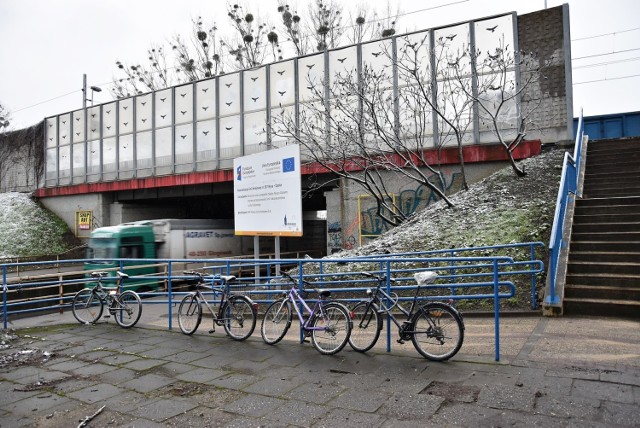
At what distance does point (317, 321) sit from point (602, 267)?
5.02m

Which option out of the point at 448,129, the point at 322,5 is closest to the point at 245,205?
the point at 448,129

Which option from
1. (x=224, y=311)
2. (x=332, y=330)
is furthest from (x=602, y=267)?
(x=224, y=311)

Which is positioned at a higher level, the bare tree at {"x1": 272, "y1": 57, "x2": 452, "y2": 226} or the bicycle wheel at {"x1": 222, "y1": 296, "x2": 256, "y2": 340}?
the bare tree at {"x1": 272, "y1": 57, "x2": 452, "y2": 226}

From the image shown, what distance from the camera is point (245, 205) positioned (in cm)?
1366

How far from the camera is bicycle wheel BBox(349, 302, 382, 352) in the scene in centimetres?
554

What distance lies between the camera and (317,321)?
5.84 meters

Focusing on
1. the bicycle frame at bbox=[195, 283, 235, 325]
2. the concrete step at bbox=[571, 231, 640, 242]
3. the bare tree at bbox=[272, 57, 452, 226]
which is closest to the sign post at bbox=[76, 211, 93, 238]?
the bare tree at bbox=[272, 57, 452, 226]

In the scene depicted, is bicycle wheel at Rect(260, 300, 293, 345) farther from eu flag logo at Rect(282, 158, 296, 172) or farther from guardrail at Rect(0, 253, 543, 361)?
eu flag logo at Rect(282, 158, 296, 172)

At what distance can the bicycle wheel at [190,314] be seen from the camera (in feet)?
23.8

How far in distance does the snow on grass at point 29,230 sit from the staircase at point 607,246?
85.2 feet

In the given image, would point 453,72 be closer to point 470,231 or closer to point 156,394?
point 470,231

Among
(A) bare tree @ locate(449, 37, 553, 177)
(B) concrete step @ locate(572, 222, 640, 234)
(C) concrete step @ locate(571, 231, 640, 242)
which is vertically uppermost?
(A) bare tree @ locate(449, 37, 553, 177)

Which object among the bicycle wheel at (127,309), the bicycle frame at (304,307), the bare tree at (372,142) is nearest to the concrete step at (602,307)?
the bicycle frame at (304,307)

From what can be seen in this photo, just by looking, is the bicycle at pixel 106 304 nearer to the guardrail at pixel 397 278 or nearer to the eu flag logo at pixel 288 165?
the guardrail at pixel 397 278
